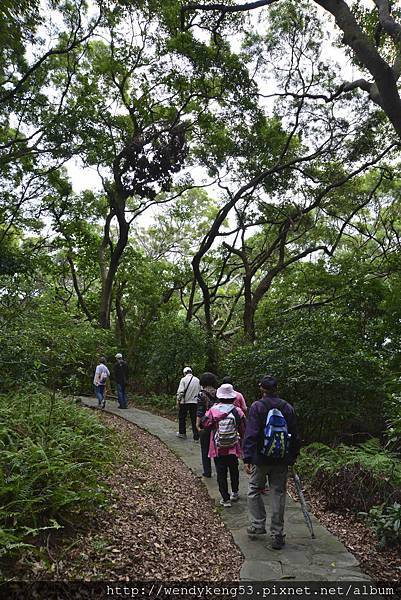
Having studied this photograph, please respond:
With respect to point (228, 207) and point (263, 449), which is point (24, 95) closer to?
point (228, 207)

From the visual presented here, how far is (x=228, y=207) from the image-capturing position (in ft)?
47.5

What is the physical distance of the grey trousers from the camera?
4250 millimetres

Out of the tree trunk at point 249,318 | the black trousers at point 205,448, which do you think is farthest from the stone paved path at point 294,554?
the tree trunk at point 249,318

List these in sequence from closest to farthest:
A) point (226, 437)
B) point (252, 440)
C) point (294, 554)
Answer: point (294, 554)
point (252, 440)
point (226, 437)

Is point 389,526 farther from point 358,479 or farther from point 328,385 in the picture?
point 328,385

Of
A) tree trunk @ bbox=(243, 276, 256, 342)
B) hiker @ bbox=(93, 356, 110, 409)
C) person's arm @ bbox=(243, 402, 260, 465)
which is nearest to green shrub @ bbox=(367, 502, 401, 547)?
person's arm @ bbox=(243, 402, 260, 465)

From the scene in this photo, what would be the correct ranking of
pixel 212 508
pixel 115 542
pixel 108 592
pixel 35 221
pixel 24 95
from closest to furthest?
pixel 108 592 → pixel 115 542 → pixel 212 508 → pixel 24 95 → pixel 35 221

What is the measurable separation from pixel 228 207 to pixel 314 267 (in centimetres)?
379

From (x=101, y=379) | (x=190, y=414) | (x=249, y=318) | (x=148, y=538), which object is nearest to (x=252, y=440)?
(x=148, y=538)

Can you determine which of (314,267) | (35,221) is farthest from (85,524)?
(35,221)

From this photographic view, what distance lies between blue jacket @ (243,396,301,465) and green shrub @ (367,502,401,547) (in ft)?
3.75

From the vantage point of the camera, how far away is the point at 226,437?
17.1 feet

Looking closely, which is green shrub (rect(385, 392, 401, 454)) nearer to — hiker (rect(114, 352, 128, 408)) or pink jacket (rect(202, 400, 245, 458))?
pink jacket (rect(202, 400, 245, 458))

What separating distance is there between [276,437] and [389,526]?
153cm
